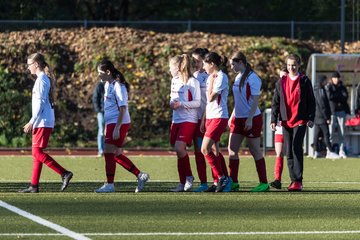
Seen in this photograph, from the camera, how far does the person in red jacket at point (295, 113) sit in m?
17.5

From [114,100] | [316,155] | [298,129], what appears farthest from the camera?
[316,155]

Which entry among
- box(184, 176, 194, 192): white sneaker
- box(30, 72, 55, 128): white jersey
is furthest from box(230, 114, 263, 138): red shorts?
box(30, 72, 55, 128): white jersey

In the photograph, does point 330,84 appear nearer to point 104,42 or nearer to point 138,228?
point 104,42

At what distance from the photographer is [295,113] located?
17547 mm

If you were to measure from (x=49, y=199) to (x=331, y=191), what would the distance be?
3.94 metres

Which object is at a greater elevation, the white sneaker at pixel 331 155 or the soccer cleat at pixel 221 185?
the soccer cleat at pixel 221 185

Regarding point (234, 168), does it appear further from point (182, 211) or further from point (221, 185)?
point (182, 211)

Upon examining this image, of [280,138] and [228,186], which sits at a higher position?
[280,138]

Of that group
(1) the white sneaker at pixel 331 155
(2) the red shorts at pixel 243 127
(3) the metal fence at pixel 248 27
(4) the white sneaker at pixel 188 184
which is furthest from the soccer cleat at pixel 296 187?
(3) the metal fence at pixel 248 27

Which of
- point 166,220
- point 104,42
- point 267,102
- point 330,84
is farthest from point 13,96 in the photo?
point 166,220

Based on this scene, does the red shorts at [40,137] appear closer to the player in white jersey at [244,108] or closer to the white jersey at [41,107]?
the white jersey at [41,107]

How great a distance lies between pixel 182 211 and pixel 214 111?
280 centimetres

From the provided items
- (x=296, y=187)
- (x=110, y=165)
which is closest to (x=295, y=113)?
(x=296, y=187)

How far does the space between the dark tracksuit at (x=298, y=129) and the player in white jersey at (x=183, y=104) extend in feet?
4.24
